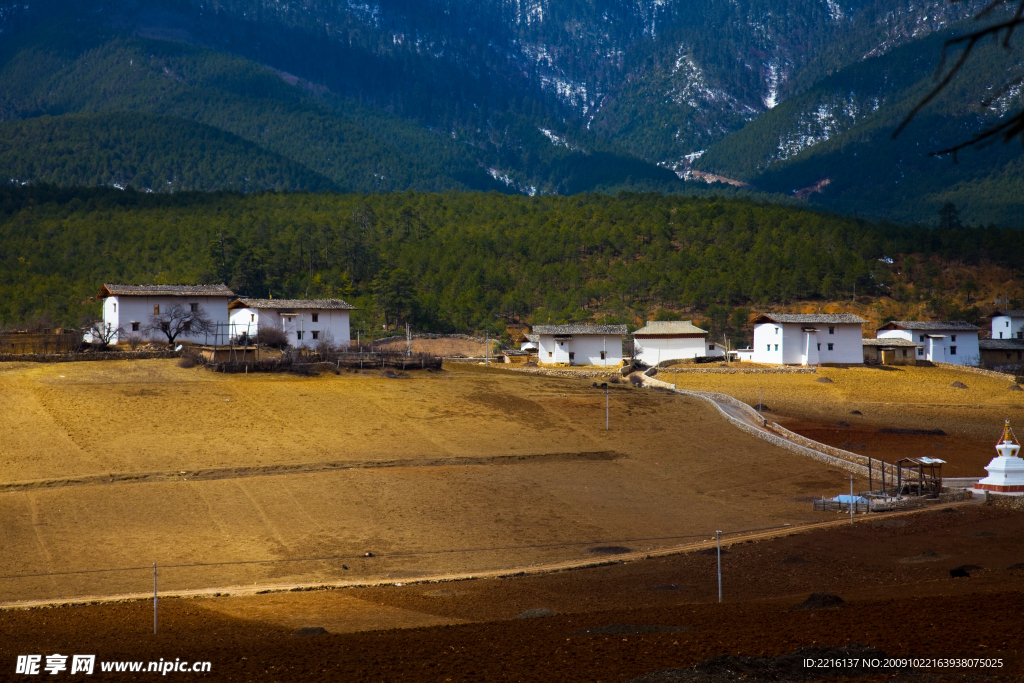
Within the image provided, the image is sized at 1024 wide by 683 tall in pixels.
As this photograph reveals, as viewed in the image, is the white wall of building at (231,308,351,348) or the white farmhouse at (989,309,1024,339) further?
the white farmhouse at (989,309,1024,339)

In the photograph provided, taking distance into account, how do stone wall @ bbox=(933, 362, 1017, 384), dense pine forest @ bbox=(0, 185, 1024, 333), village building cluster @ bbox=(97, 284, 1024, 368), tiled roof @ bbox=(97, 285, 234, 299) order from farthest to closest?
dense pine forest @ bbox=(0, 185, 1024, 333) < stone wall @ bbox=(933, 362, 1017, 384) < village building cluster @ bbox=(97, 284, 1024, 368) < tiled roof @ bbox=(97, 285, 234, 299)

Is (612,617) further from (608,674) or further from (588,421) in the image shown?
(588,421)

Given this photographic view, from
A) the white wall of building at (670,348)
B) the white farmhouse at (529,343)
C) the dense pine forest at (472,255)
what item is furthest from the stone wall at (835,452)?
the dense pine forest at (472,255)

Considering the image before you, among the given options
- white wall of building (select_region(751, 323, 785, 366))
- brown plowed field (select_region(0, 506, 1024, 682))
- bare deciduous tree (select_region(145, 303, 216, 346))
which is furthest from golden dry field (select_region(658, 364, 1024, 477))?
bare deciduous tree (select_region(145, 303, 216, 346))

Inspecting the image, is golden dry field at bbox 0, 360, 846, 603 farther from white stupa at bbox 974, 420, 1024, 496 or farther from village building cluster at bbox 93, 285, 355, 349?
village building cluster at bbox 93, 285, 355, 349

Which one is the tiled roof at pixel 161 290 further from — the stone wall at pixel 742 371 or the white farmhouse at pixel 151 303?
the stone wall at pixel 742 371

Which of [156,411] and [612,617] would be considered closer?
[612,617]

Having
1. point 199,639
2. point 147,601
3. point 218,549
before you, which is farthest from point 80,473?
point 199,639
